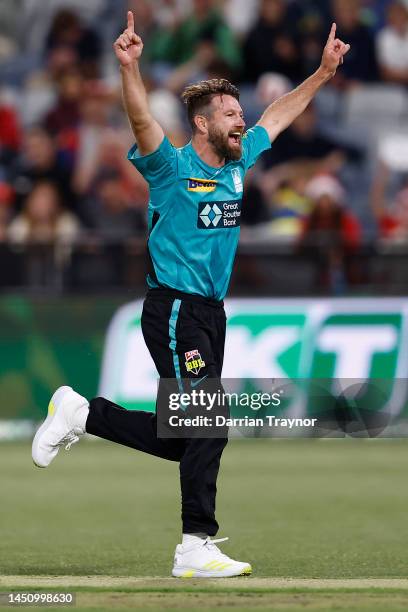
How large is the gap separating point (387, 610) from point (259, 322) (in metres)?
8.54

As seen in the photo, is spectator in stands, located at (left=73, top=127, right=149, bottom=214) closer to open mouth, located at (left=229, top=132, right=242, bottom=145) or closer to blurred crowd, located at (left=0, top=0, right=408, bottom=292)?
blurred crowd, located at (left=0, top=0, right=408, bottom=292)

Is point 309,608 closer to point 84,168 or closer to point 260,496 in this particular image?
point 260,496

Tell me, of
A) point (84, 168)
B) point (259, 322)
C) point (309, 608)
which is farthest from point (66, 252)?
point (309, 608)

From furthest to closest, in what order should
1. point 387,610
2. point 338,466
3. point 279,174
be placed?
point 279,174, point 338,466, point 387,610

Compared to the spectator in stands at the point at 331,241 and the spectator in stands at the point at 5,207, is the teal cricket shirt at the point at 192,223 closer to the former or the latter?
the spectator in stands at the point at 331,241

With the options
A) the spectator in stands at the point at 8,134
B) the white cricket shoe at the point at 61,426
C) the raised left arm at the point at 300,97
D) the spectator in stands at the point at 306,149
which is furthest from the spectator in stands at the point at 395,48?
the white cricket shoe at the point at 61,426

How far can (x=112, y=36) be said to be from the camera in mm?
18875

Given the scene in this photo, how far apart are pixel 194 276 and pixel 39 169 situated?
32.2 ft

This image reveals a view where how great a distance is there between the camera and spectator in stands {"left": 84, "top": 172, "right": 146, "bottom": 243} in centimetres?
1531

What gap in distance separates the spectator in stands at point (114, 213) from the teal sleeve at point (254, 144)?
7.80 m

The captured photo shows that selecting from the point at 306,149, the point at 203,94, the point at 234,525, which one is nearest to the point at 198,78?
the point at 306,149

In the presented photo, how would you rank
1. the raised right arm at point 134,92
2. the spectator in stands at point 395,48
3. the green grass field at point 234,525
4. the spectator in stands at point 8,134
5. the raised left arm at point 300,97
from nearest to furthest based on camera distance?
the green grass field at point 234,525, the raised right arm at point 134,92, the raised left arm at point 300,97, the spectator in stands at point 8,134, the spectator in stands at point 395,48

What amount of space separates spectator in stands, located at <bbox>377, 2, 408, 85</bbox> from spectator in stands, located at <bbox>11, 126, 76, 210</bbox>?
451 centimetres

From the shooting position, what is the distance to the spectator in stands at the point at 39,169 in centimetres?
1587
